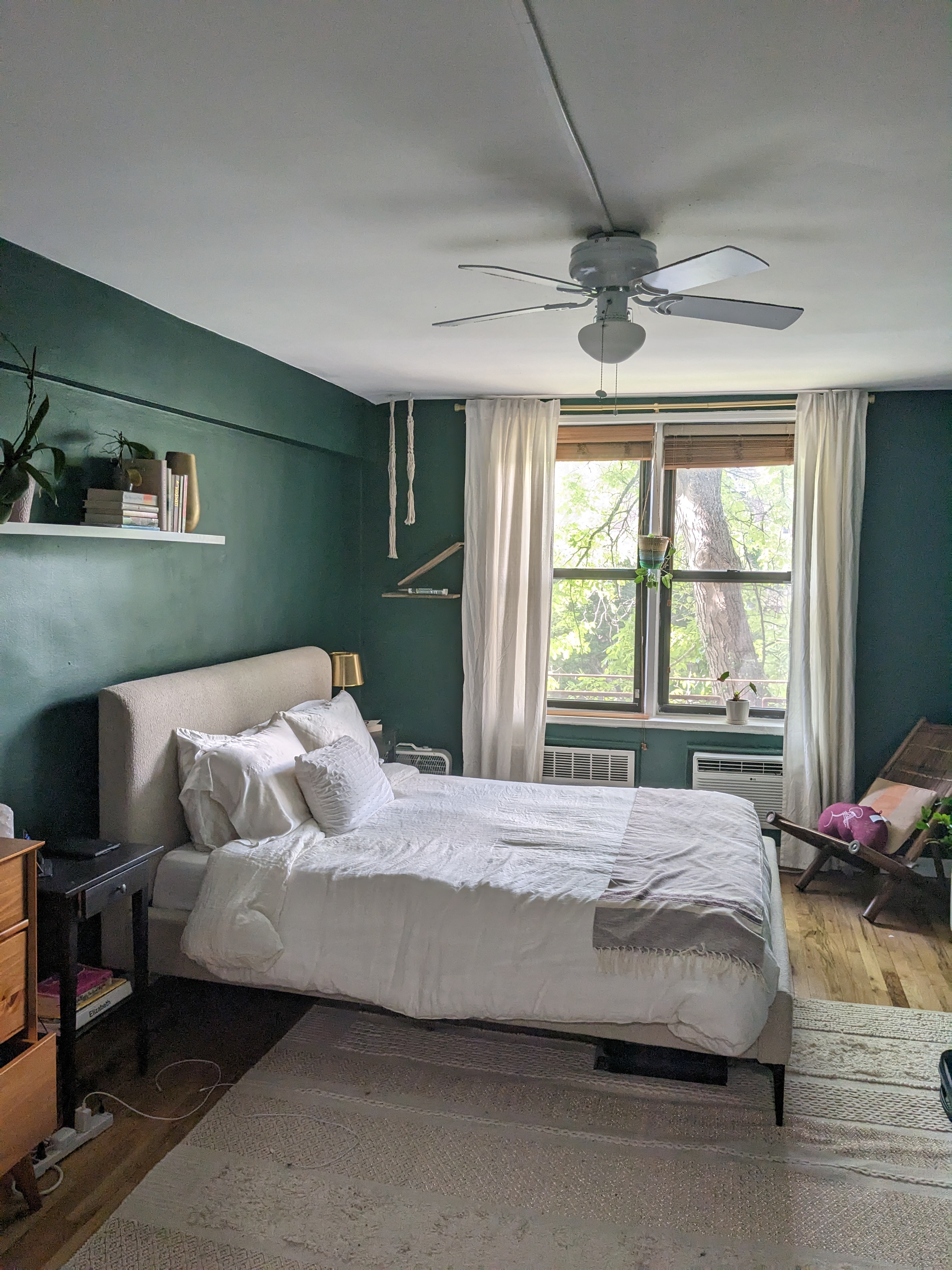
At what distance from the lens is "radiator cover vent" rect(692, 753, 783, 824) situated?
4.97 m

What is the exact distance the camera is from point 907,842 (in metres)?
4.34

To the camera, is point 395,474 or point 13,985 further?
point 395,474

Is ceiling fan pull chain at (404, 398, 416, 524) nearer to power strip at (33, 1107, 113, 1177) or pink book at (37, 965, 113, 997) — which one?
pink book at (37, 965, 113, 997)

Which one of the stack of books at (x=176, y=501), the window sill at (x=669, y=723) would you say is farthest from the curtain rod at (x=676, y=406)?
the stack of books at (x=176, y=501)

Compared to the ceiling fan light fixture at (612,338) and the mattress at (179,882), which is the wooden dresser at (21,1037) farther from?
the ceiling fan light fixture at (612,338)

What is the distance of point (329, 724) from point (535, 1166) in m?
2.06

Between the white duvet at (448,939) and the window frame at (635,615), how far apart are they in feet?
6.93

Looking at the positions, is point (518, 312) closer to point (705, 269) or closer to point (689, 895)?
point (705, 269)

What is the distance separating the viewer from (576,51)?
5.30 ft

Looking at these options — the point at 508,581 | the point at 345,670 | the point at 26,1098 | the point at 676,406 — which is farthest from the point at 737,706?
the point at 26,1098

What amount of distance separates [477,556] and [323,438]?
1086 mm

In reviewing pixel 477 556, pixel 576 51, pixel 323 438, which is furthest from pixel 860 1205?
pixel 323 438

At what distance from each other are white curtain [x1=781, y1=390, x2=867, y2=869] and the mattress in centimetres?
315

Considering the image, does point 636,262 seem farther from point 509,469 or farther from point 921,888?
point 921,888
